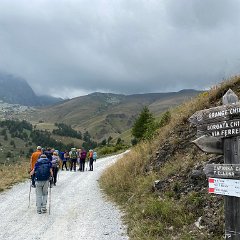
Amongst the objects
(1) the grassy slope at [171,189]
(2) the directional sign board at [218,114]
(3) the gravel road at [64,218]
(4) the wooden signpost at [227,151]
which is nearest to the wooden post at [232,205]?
(4) the wooden signpost at [227,151]

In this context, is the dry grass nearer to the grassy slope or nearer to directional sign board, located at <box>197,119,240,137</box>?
the grassy slope

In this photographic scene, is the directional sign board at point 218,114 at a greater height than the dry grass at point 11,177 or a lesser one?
greater

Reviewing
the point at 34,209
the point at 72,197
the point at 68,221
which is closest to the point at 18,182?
the point at 72,197

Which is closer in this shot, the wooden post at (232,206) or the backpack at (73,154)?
the wooden post at (232,206)

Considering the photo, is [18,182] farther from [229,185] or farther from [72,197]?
[229,185]

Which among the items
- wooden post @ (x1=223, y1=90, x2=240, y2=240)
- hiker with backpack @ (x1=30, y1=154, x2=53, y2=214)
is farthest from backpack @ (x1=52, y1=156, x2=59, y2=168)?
wooden post @ (x1=223, y1=90, x2=240, y2=240)

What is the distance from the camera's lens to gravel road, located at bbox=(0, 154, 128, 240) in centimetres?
1034

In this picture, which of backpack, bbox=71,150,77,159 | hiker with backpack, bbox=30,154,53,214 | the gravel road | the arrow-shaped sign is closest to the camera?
the arrow-shaped sign

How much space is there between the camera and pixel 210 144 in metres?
6.00

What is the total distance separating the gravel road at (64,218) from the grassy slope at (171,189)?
2.20 feet

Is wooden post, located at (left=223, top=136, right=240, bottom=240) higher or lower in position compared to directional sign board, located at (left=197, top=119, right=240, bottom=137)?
lower

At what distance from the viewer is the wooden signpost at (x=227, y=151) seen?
555 cm

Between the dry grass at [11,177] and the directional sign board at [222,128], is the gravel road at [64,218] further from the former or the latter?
the directional sign board at [222,128]

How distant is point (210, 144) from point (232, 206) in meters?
1.05
